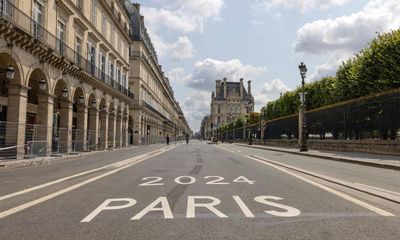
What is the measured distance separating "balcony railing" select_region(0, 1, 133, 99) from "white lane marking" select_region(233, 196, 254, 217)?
16.1m

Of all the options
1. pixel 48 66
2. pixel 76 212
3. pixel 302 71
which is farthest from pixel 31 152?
pixel 302 71

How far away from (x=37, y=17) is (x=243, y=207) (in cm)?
2373

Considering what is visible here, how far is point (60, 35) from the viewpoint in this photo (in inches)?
Result: 1228

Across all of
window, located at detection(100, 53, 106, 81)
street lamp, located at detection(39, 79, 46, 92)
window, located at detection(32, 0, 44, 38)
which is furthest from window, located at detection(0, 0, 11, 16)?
window, located at detection(100, 53, 106, 81)

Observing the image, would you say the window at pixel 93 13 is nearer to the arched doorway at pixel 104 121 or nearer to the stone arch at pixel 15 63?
the arched doorway at pixel 104 121

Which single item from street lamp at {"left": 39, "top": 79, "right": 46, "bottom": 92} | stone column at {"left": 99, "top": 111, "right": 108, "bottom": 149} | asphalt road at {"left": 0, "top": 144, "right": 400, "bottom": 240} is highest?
street lamp at {"left": 39, "top": 79, "right": 46, "bottom": 92}

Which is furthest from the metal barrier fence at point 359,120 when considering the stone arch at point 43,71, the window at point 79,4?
the window at point 79,4

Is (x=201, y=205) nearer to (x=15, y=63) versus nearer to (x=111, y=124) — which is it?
(x=15, y=63)

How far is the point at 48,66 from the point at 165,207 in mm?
22994

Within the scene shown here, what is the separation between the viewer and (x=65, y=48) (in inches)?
1222

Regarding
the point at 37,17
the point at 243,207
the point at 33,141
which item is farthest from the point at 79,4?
the point at 243,207

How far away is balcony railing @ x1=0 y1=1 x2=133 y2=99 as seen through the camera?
21892 mm

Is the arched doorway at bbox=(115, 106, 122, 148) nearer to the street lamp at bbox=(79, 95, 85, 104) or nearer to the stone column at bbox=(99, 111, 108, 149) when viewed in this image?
the stone column at bbox=(99, 111, 108, 149)

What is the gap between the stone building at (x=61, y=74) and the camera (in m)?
22.3
